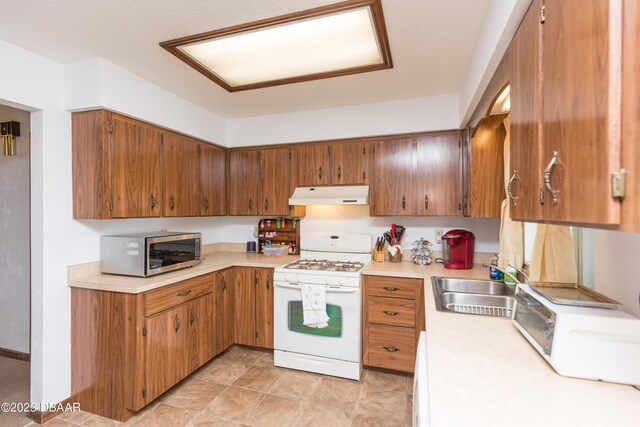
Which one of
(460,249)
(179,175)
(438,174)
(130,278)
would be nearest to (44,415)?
(130,278)

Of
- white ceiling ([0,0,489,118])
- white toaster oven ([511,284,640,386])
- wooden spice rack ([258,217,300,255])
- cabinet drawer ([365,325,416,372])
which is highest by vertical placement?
white ceiling ([0,0,489,118])

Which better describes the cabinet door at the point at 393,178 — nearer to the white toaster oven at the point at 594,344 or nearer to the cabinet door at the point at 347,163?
the cabinet door at the point at 347,163

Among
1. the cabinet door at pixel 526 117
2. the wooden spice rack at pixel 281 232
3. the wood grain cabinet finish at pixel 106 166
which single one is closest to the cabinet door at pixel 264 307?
the wooden spice rack at pixel 281 232

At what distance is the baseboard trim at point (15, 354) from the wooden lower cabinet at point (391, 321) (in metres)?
3.14

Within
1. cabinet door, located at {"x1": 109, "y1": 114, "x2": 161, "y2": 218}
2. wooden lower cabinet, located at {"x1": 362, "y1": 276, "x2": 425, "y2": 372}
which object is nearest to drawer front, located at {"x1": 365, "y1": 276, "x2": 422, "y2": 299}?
wooden lower cabinet, located at {"x1": 362, "y1": 276, "x2": 425, "y2": 372}

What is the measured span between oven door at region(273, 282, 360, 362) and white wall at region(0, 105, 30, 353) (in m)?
2.37

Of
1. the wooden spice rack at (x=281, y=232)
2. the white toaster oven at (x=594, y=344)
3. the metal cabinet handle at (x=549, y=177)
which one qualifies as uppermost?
the metal cabinet handle at (x=549, y=177)

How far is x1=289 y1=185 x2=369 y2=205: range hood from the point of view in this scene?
114 inches

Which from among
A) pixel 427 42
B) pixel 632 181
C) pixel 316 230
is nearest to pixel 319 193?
pixel 316 230

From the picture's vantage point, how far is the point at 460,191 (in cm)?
274

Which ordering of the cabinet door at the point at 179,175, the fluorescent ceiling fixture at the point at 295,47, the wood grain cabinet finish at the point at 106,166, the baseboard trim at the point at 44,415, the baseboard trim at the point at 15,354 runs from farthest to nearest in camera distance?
the baseboard trim at the point at 15,354
the cabinet door at the point at 179,175
the wood grain cabinet finish at the point at 106,166
the baseboard trim at the point at 44,415
the fluorescent ceiling fixture at the point at 295,47

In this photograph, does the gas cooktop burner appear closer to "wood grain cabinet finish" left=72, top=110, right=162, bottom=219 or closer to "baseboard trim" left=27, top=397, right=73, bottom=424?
"wood grain cabinet finish" left=72, top=110, right=162, bottom=219

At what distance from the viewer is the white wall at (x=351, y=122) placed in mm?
2770

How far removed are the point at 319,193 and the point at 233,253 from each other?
4.54ft
